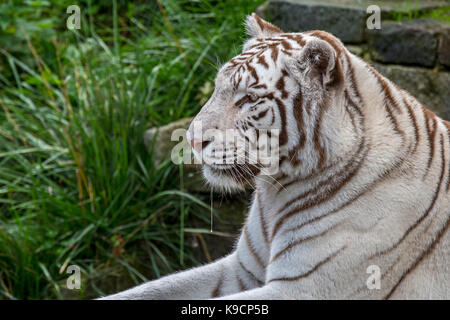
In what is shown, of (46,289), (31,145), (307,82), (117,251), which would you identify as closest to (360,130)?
(307,82)

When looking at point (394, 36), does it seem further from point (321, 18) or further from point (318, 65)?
point (318, 65)

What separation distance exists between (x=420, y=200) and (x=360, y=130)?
1.14 feet

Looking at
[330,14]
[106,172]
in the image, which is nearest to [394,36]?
[330,14]

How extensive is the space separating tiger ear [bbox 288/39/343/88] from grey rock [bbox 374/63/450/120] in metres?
2.33

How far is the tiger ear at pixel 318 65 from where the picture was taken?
2049 millimetres

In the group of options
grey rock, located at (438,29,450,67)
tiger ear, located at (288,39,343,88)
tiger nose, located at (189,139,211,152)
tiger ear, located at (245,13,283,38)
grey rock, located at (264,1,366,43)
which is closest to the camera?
tiger ear, located at (288,39,343,88)

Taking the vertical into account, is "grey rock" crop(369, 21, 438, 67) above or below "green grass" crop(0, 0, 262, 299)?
above

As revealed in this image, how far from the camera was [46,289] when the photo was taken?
13.7 feet

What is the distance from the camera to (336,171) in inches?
86.2

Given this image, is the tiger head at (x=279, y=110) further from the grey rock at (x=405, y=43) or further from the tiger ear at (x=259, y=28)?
the grey rock at (x=405, y=43)

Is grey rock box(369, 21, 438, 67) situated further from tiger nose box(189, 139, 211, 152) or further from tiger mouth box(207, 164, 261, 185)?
tiger nose box(189, 139, 211, 152)

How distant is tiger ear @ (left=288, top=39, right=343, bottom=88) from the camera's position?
2.05 meters

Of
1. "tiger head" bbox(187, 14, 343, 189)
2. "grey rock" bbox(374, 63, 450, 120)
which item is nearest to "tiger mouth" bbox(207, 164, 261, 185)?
"tiger head" bbox(187, 14, 343, 189)

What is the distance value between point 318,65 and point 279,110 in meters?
0.21
